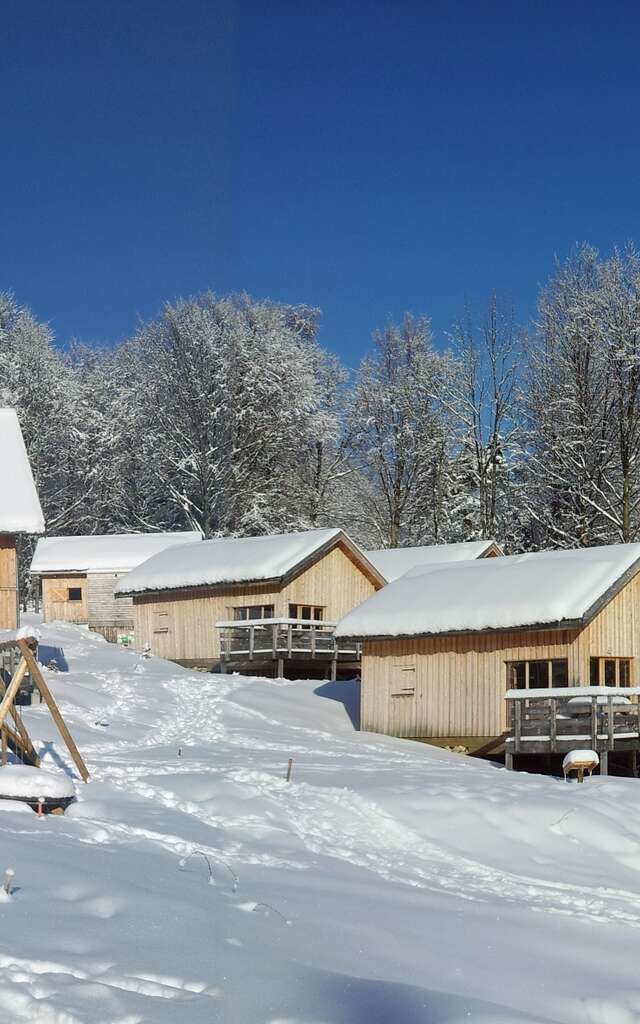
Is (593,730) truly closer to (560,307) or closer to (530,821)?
(530,821)

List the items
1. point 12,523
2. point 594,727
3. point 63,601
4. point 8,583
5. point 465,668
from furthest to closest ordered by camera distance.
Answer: point 63,601 → point 8,583 → point 12,523 → point 465,668 → point 594,727

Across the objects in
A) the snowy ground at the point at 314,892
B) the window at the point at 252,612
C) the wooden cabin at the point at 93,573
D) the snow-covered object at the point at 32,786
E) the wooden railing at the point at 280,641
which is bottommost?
the snowy ground at the point at 314,892

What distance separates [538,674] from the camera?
26844 millimetres

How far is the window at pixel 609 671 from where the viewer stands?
2661cm

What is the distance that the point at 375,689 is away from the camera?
96.1 ft

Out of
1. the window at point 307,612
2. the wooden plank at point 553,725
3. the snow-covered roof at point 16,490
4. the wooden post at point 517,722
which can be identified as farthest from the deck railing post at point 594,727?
the window at point 307,612

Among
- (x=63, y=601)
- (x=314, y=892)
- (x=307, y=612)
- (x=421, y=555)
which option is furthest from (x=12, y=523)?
(x=314, y=892)

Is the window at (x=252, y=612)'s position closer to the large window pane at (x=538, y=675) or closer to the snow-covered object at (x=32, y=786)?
the large window pane at (x=538, y=675)

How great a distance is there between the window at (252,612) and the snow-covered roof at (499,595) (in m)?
7.45

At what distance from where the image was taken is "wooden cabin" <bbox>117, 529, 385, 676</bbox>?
3575 cm

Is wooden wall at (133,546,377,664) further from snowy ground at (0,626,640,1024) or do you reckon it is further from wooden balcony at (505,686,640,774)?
snowy ground at (0,626,640,1024)

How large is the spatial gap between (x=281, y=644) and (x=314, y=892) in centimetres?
2336

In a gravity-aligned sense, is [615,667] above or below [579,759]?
above

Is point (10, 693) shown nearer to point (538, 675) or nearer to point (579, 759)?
point (579, 759)
